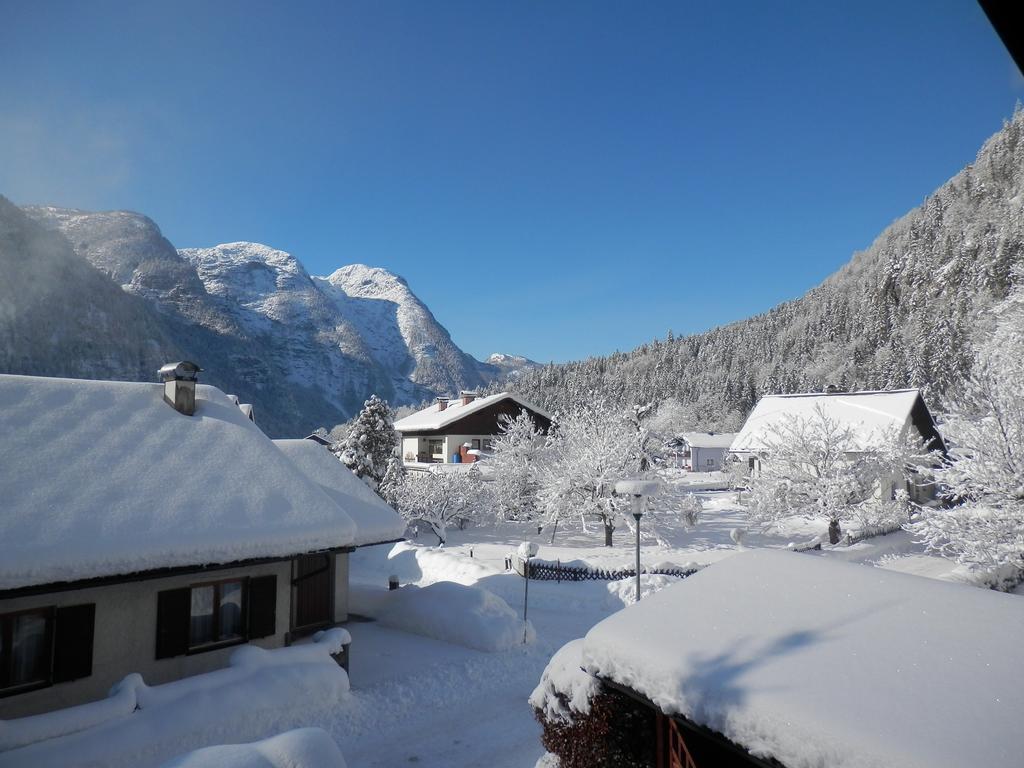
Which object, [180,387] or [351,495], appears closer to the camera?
[180,387]

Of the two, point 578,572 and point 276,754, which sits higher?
point 276,754

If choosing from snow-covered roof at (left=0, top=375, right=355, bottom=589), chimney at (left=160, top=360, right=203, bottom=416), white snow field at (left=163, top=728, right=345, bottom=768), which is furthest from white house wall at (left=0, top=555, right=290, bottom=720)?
white snow field at (left=163, top=728, right=345, bottom=768)

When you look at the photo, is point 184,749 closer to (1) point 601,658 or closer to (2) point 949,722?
(1) point 601,658

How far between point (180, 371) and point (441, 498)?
65.0ft

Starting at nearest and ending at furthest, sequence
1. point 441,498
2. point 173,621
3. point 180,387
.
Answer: point 173,621, point 180,387, point 441,498

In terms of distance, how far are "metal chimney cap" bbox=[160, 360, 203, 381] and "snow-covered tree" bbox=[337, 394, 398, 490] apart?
2110 cm

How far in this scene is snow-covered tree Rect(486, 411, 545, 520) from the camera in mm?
34438

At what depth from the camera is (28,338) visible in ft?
357

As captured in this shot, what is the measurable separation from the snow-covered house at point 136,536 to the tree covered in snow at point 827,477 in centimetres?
2113

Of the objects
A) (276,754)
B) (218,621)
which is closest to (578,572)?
(218,621)

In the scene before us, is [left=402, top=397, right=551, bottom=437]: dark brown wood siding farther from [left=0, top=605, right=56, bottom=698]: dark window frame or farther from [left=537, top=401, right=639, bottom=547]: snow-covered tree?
[left=0, top=605, right=56, bottom=698]: dark window frame

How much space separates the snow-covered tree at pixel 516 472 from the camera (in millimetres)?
34438

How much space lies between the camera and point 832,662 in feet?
18.1

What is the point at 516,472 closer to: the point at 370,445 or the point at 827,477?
the point at 370,445
